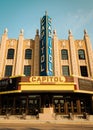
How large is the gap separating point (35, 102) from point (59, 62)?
9.05 metres

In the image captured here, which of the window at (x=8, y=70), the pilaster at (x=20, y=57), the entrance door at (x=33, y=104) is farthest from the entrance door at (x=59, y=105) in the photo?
the window at (x=8, y=70)

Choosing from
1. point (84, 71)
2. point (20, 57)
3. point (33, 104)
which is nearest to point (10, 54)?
point (20, 57)

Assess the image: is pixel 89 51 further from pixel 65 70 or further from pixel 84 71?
pixel 65 70

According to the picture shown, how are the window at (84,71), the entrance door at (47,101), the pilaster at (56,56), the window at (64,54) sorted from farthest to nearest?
the window at (64,54) → the window at (84,71) → the pilaster at (56,56) → the entrance door at (47,101)

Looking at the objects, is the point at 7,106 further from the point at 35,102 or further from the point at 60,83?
the point at 60,83

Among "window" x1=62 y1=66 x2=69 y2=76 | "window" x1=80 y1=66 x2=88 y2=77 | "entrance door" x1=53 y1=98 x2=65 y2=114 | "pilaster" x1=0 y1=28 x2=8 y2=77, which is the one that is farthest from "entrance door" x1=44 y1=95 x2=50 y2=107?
"pilaster" x1=0 y1=28 x2=8 y2=77

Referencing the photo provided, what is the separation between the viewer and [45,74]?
22781mm

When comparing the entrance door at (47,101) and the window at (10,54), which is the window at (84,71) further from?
the window at (10,54)

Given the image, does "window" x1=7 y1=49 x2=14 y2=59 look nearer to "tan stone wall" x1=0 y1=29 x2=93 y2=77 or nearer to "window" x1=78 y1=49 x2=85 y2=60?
"tan stone wall" x1=0 y1=29 x2=93 y2=77

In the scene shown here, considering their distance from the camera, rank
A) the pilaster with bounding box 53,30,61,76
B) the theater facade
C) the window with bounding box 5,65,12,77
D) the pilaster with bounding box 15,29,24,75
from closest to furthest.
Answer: the theater facade → the pilaster with bounding box 53,30,61,76 → the pilaster with bounding box 15,29,24,75 → the window with bounding box 5,65,12,77

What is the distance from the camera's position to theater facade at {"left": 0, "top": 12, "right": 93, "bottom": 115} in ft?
67.1

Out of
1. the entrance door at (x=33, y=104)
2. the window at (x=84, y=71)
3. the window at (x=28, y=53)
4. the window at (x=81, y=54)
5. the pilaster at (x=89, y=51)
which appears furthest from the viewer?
the window at (x=81, y=54)

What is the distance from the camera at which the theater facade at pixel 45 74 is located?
67.1 feet

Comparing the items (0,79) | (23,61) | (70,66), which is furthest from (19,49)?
(70,66)
